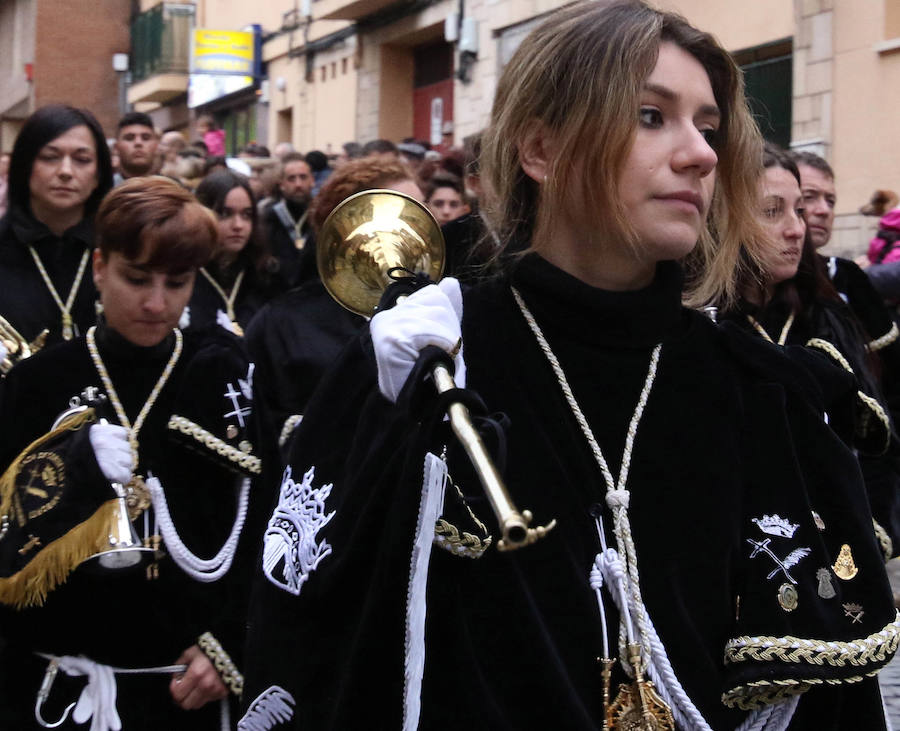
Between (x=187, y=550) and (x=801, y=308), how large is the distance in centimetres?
205

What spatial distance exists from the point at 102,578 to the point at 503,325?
1412 millimetres

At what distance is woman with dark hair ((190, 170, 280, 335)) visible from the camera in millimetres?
6078

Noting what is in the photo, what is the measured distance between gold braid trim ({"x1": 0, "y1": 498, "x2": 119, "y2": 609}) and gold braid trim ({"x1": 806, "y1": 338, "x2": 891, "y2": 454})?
5.26 feet

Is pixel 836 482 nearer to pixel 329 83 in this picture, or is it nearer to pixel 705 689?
pixel 705 689

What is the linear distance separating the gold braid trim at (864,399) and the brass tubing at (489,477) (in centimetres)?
114

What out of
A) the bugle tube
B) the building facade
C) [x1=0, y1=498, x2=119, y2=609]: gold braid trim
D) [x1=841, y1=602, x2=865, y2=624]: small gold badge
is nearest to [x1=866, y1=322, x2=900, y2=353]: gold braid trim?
[x1=841, y1=602, x2=865, y2=624]: small gold badge

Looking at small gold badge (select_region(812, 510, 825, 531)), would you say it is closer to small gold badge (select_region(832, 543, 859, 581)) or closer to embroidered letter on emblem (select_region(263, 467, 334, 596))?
small gold badge (select_region(832, 543, 859, 581))

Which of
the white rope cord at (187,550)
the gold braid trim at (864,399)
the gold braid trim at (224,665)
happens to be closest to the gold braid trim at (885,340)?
the gold braid trim at (864,399)

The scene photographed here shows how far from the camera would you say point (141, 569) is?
10.3 ft

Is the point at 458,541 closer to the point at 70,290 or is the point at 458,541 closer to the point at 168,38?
the point at 70,290

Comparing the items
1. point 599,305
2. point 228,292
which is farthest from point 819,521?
point 228,292

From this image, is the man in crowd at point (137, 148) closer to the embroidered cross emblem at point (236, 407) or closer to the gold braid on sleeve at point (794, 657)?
→ the embroidered cross emblem at point (236, 407)

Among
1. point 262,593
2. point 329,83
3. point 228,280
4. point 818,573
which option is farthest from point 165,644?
point 329,83

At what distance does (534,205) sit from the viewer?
7.82 ft
